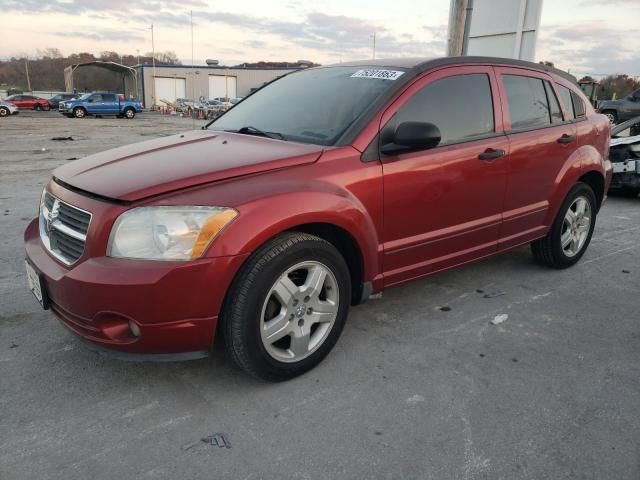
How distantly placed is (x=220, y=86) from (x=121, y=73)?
12400 millimetres

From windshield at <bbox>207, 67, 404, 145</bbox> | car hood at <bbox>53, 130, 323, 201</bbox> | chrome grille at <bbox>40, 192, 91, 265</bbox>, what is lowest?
chrome grille at <bbox>40, 192, 91, 265</bbox>

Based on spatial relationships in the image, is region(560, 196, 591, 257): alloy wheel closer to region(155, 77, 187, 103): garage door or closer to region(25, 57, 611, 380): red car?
region(25, 57, 611, 380): red car

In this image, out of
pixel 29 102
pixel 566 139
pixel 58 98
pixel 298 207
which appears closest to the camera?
pixel 298 207

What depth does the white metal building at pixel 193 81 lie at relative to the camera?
173 ft

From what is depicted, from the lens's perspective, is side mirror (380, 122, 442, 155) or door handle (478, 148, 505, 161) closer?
side mirror (380, 122, 442, 155)

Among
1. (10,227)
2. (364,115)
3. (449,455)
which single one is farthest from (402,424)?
(10,227)

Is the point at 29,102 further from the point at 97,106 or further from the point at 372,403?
the point at 372,403

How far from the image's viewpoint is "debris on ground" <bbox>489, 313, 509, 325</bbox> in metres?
3.40

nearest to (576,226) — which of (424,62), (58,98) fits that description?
(424,62)

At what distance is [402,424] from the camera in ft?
7.66

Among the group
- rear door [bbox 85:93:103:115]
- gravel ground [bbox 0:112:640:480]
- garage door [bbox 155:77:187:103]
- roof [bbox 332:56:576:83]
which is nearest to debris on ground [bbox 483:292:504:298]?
gravel ground [bbox 0:112:640:480]

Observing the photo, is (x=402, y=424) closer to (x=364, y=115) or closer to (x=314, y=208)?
(x=314, y=208)

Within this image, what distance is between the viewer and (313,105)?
3289 mm

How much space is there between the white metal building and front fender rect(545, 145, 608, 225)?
4978cm
